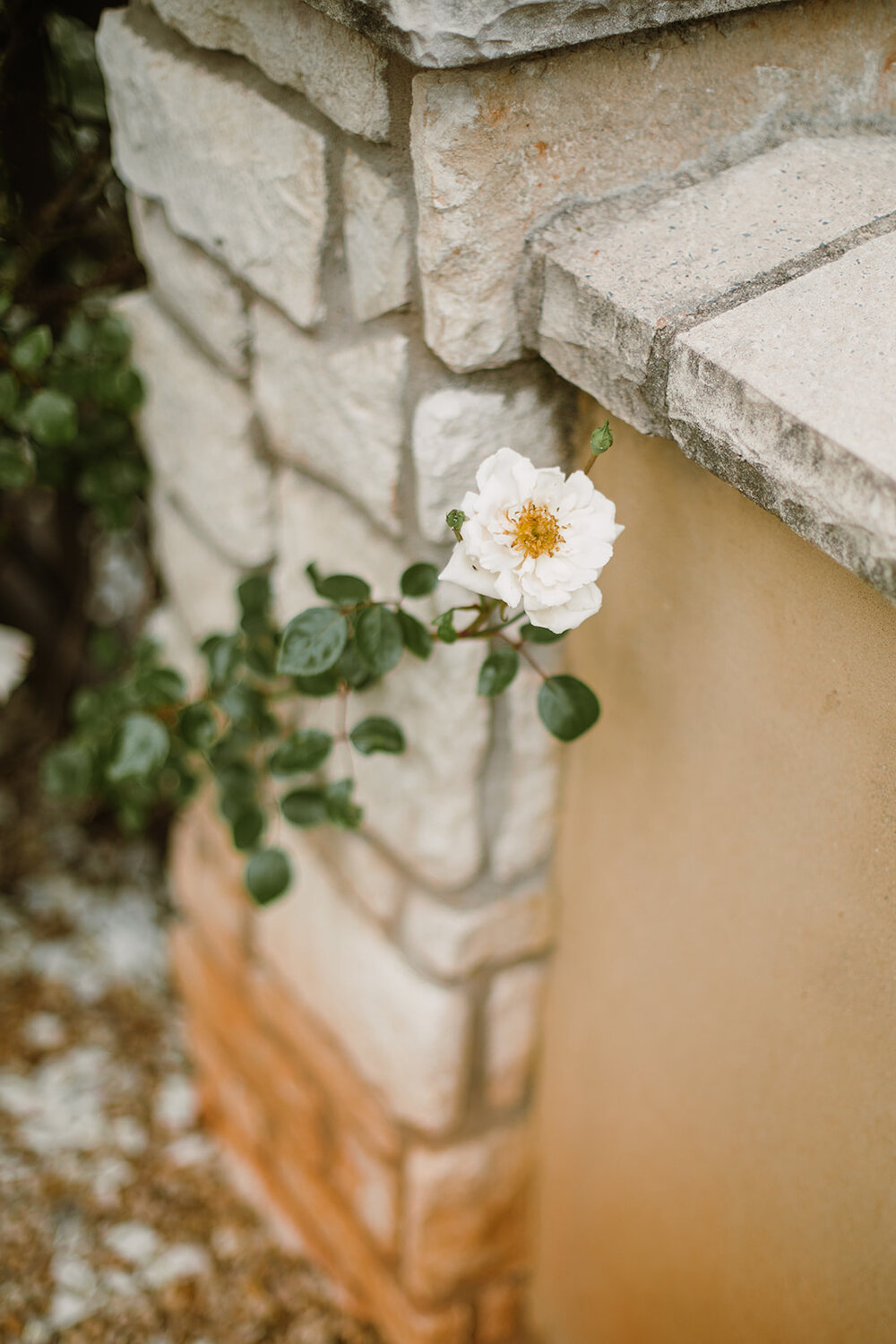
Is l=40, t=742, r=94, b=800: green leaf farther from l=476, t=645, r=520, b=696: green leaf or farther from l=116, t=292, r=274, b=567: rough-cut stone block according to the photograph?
l=476, t=645, r=520, b=696: green leaf

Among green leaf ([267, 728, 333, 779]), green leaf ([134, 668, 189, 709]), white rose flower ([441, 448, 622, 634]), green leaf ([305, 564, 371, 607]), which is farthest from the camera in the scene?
green leaf ([134, 668, 189, 709])

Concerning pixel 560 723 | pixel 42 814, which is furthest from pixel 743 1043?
pixel 42 814

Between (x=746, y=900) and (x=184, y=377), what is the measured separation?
2.90ft

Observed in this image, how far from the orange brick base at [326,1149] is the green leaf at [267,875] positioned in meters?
0.43

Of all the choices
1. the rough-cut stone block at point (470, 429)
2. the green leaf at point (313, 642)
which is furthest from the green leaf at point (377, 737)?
the rough-cut stone block at point (470, 429)

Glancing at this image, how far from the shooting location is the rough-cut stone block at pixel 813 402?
0.67m

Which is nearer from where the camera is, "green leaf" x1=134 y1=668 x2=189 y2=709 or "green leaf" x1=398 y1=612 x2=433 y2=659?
"green leaf" x1=398 y1=612 x2=433 y2=659

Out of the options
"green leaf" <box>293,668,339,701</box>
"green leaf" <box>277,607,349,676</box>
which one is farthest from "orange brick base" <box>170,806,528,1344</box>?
"green leaf" <box>277,607,349,676</box>

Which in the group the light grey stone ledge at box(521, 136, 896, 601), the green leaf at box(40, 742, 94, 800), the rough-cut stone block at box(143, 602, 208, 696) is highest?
the light grey stone ledge at box(521, 136, 896, 601)

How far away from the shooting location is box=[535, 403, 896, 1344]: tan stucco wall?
2.82ft

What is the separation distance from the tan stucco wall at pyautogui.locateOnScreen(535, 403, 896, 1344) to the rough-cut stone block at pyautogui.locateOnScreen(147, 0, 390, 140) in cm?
33

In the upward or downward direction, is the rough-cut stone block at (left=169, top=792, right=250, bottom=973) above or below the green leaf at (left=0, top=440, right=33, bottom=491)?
below

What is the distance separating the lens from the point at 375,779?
122 centimetres

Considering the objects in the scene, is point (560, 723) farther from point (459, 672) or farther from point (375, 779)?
point (375, 779)
